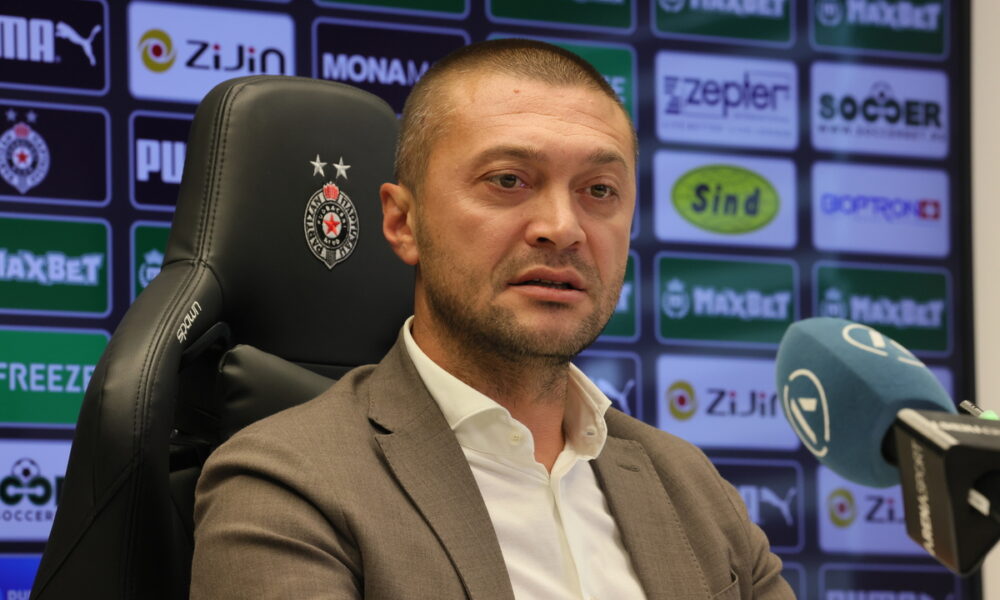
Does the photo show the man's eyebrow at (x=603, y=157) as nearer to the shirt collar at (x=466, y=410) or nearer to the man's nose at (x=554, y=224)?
the man's nose at (x=554, y=224)

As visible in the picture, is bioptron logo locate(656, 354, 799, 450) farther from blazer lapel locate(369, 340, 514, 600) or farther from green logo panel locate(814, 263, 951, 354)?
blazer lapel locate(369, 340, 514, 600)

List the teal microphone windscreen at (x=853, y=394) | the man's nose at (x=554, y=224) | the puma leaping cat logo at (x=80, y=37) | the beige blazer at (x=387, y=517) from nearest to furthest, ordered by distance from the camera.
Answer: the teal microphone windscreen at (x=853, y=394), the beige blazer at (x=387, y=517), the man's nose at (x=554, y=224), the puma leaping cat logo at (x=80, y=37)

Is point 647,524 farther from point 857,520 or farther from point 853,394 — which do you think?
point 857,520

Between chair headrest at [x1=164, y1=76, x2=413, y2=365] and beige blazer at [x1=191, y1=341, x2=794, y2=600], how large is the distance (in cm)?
14

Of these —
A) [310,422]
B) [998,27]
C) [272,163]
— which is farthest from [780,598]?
[998,27]

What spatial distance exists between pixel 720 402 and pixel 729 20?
4.33 ft

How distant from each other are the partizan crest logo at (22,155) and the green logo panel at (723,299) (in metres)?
1.95

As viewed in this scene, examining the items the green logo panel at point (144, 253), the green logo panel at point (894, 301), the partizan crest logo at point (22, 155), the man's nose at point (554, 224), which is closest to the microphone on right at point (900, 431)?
the man's nose at point (554, 224)

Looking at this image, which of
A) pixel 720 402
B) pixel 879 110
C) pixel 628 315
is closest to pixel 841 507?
pixel 720 402

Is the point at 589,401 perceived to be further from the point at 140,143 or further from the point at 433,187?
the point at 140,143

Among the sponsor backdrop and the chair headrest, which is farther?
the sponsor backdrop

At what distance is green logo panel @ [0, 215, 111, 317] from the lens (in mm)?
3283

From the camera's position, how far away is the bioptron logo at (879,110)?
4.14 metres

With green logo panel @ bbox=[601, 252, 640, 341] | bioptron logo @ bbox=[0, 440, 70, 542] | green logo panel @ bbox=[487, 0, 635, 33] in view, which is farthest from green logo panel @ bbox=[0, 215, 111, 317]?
green logo panel @ bbox=[601, 252, 640, 341]
